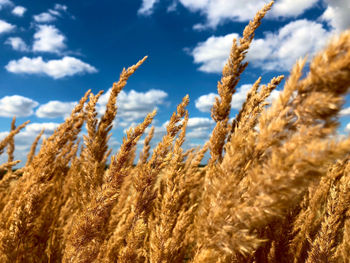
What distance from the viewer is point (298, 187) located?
69 cm

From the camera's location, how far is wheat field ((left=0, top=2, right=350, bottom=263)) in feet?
2.19

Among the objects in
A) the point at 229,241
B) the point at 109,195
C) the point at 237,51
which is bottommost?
the point at 229,241

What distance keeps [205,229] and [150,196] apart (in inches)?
27.2

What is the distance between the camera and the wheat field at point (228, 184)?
2.19 ft

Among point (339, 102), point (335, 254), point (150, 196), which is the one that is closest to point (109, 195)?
point (150, 196)

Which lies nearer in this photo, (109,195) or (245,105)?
(109,195)

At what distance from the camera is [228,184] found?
767 millimetres

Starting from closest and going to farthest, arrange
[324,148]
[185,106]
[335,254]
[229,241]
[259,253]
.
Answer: [324,148] → [229,241] → [185,106] → [259,253] → [335,254]

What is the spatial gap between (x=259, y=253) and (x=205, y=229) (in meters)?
0.99

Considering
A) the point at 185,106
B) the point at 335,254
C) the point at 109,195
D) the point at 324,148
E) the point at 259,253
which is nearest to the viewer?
the point at 324,148

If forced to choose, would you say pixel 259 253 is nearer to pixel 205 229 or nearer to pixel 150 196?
pixel 150 196

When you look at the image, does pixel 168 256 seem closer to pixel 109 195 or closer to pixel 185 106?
pixel 109 195

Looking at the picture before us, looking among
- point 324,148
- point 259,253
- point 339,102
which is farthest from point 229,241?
point 259,253

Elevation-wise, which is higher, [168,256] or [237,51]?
[237,51]
